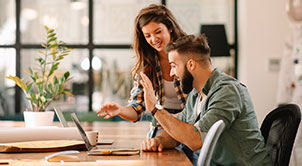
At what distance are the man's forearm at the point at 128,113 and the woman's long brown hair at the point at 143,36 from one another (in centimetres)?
20

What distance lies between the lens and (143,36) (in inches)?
99.0

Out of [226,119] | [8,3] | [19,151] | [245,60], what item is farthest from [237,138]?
[8,3]

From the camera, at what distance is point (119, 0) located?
508cm

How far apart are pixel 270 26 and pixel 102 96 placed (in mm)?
2150

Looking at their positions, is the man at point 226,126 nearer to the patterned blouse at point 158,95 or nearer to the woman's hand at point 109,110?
the woman's hand at point 109,110

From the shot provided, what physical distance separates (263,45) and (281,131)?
123 inches

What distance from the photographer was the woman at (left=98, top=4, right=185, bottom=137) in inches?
92.9

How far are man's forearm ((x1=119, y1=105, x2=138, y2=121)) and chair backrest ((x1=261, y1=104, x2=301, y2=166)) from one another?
75 centimetres

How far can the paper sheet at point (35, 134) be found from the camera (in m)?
1.67

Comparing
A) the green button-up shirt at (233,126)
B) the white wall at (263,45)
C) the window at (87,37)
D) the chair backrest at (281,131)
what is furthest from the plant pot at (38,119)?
the white wall at (263,45)

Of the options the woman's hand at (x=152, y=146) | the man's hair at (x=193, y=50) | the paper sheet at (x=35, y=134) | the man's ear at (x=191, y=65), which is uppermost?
the man's hair at (x=193, y=50)

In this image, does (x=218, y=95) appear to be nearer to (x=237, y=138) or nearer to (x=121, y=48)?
(x=237, y=138)

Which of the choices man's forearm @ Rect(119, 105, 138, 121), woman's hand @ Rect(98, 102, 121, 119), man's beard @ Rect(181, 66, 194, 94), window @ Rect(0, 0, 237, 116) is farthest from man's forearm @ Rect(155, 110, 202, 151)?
window @ Rect(0, 0, 237, 116)

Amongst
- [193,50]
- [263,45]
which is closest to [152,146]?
[193,50]
